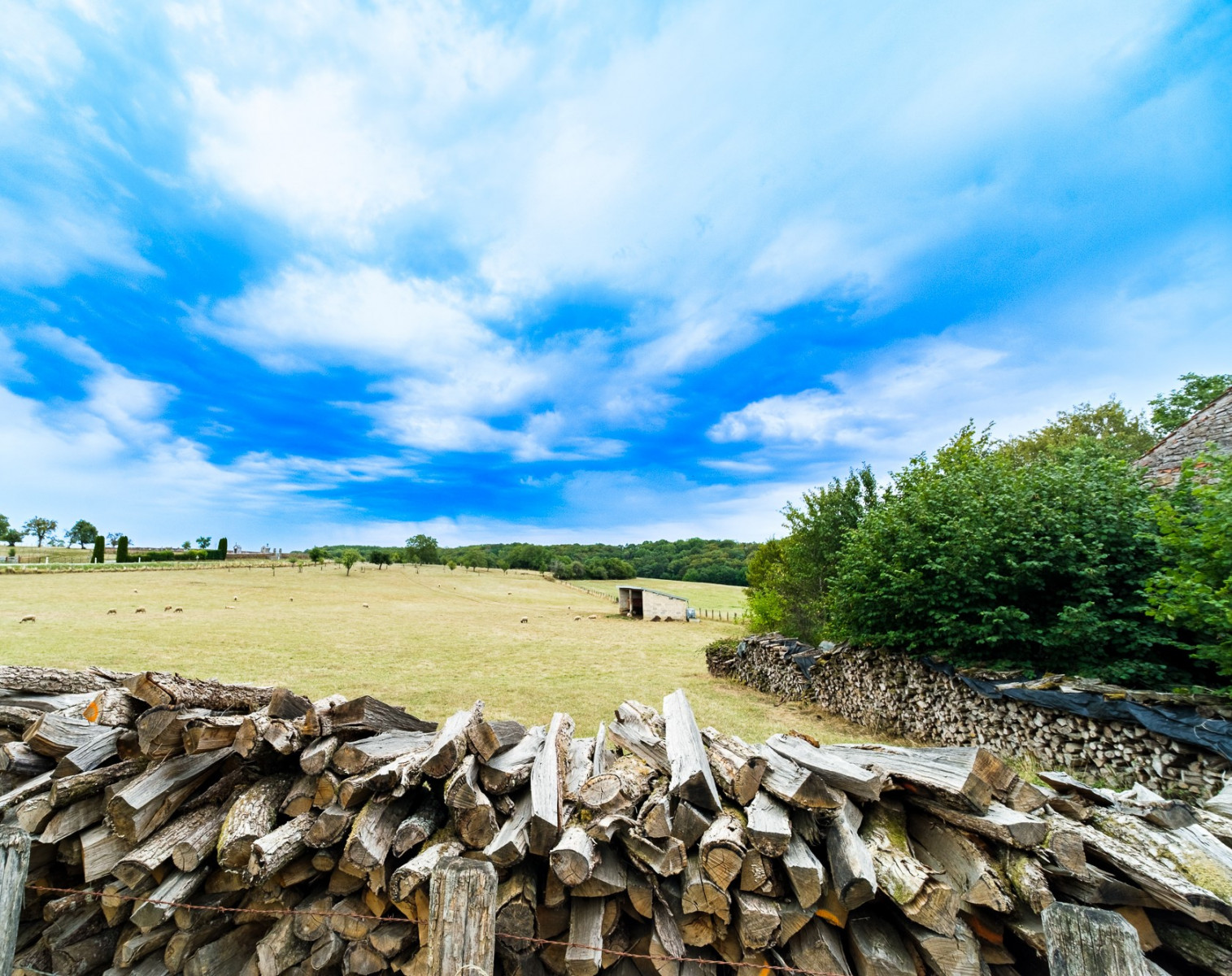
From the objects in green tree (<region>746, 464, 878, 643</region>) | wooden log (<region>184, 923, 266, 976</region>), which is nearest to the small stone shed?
green tree (<region>746, 464, 878, 643</region>)

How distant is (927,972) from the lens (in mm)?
2781

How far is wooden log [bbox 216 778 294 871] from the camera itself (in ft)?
10.2

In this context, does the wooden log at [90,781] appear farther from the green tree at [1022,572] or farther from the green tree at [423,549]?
the green tree at [423,549]

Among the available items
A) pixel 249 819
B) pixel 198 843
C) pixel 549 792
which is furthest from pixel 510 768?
pixel 198 843

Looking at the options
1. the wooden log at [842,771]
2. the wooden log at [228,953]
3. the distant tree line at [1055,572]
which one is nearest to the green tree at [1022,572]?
the distant tree line at [1055,572]

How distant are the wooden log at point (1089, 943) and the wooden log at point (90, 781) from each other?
5344 mm

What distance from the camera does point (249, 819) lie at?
3244mm

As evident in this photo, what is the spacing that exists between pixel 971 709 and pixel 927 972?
7084 millimetres

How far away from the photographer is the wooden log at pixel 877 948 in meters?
2.67

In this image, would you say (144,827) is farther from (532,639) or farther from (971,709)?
(532,639)

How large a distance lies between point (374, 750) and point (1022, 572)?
31.7ft

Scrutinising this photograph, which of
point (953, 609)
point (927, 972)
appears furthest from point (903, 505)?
point (927, 972)

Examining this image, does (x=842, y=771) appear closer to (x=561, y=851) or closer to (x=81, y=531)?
(x=561, y=851)

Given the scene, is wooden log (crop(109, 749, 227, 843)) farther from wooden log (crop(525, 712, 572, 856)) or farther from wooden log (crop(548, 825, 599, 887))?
wooden log (crop(548, 825, 599, 887))
